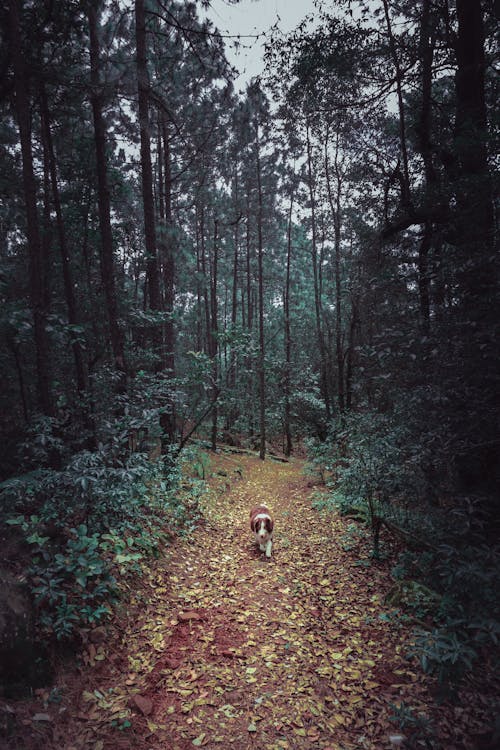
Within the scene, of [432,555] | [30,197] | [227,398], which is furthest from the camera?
[227,398]

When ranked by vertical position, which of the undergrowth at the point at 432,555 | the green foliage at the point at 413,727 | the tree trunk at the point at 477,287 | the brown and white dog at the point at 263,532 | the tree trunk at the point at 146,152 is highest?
the tree trunk at the point at 146,152

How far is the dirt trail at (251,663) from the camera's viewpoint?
2.68 meters

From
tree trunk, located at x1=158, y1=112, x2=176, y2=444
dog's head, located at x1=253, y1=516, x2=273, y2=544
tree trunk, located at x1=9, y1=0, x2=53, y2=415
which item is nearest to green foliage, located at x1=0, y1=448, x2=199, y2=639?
dog's head, located at x1=253, y1=516, x2=273, y2=544

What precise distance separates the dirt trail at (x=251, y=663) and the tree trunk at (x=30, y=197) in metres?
3.48

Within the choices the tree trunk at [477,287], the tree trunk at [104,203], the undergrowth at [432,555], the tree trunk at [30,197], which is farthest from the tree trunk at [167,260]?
the tree trunk at [477,287]

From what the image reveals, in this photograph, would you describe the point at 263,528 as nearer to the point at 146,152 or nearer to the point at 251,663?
the point at 251,663

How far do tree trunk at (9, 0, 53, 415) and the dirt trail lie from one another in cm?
348

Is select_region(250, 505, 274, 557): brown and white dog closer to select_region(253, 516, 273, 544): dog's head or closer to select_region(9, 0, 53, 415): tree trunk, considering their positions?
select_region(253, 516, 273, 544): dog's head

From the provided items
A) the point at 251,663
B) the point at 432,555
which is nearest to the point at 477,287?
the point at 432,555

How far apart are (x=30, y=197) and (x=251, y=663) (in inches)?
262

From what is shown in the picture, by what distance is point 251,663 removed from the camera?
135 inches

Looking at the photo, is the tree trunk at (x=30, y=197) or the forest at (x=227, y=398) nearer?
the forest at (x=227, y=398)

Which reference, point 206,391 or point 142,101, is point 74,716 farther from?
point 142,101

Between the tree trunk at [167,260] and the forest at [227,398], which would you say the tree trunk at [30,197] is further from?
the tree trunk at [167,260]
